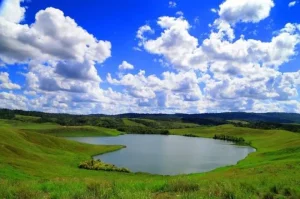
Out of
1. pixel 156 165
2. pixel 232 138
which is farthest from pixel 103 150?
pixel 232 138

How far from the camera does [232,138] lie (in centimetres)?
18788

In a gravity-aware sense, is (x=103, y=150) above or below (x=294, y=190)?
below

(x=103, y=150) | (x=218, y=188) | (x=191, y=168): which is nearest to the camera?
(x=218, y=188)

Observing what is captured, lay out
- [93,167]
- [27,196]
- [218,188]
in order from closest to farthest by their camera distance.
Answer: [27,196] < [218,188] < [93,167]

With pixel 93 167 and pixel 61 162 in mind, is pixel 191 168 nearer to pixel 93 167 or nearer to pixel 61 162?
pixel 93 167

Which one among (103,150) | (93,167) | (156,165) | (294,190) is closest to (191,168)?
(156,165)

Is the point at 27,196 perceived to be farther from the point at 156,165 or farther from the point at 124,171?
the point at 156,165

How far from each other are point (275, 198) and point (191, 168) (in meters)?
57.8

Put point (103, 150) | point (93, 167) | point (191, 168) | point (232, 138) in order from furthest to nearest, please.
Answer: point (232, 138) → point (103, 150) → point (191, 168) → point (93, 167)

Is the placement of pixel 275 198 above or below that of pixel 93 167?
above

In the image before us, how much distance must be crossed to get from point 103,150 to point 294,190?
93.5 m

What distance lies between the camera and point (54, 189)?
620 inches

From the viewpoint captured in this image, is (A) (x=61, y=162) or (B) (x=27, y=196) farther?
(A) (x=61, y=162)

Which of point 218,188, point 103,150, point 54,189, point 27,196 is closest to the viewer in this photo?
point 27,196
